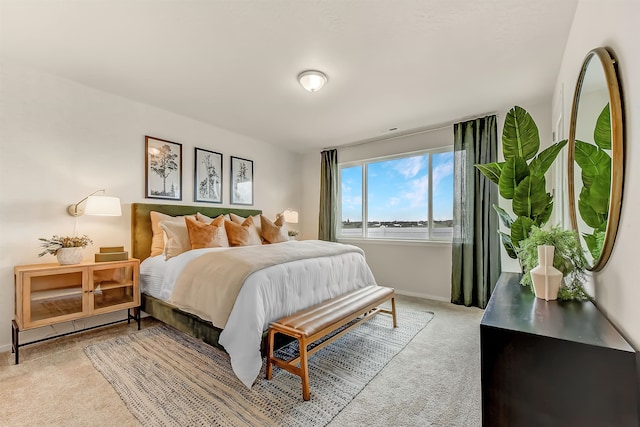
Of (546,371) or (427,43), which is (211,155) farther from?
(546,371)

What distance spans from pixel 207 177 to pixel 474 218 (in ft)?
12.1

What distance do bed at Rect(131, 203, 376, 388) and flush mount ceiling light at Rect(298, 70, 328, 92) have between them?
157 centimetres

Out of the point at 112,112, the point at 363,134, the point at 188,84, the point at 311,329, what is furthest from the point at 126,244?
the point at 363,134

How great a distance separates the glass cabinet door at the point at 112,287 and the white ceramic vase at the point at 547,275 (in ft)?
10.9

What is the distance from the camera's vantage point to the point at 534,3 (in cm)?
177

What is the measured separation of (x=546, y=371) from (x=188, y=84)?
11.1ft

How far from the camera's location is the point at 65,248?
8.11 feet

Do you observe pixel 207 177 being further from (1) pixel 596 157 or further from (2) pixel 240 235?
(1) pixel 596 157

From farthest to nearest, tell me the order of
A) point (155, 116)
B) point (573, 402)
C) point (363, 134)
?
point (363, 134) < point (155, 116) < point (573, 402)

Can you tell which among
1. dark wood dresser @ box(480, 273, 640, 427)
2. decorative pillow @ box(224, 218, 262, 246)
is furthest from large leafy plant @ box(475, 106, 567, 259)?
decorative pillow @ box(224, 218, 262, 246)

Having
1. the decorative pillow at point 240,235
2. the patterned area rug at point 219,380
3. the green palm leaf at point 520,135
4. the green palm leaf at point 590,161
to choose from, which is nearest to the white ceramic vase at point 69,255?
the patterned area rug at point 219,380

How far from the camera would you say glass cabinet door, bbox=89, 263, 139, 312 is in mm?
2623

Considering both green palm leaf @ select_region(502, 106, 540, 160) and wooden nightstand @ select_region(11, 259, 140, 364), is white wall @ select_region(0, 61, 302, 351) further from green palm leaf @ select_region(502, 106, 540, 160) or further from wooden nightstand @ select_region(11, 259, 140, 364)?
green palm leaf @ select_region(502, 106, 540, 160)

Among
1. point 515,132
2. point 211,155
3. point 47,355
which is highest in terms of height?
point 211,155
